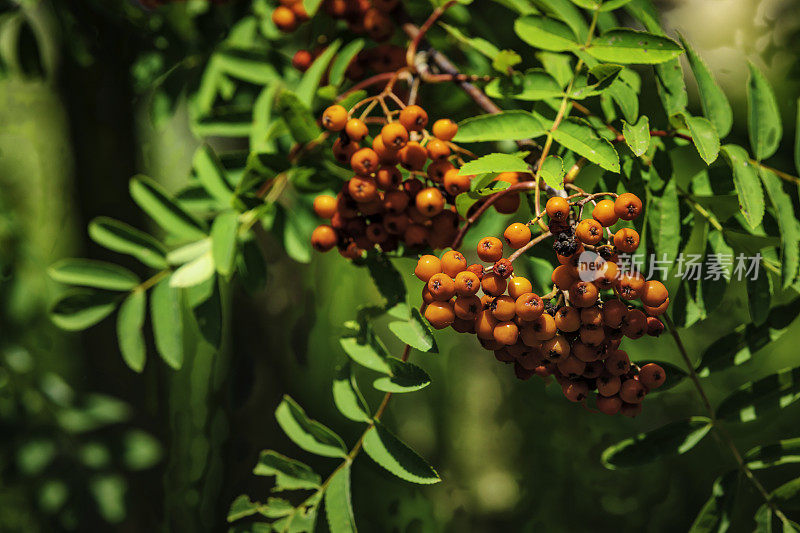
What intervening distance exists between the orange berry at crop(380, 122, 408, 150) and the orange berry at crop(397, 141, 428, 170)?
18 mm

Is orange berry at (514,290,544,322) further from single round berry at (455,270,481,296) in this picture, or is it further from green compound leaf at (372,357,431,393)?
green compound leaf at (372,357,431,393)

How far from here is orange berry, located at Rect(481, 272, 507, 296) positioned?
2.56ft

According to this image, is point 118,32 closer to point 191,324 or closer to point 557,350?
point 557,350

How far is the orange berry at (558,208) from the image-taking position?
0.75 metres

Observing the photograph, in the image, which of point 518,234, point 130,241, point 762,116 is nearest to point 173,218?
point 130,241

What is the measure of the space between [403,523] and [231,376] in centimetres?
105

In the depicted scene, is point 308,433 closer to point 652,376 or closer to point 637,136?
point 652,376

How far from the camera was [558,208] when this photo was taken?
2.45 feet

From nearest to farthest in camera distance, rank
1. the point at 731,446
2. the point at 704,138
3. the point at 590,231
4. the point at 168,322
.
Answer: the point at 590,231, the point at 704,138, the point at 731,446, the point at 168,322

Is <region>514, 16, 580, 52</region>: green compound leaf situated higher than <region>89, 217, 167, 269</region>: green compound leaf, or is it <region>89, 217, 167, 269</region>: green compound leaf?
<region>514, 16, 580, 52</region>: green compound leaf

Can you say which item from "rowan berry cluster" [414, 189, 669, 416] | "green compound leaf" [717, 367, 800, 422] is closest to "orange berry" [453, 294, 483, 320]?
"rowan berry cluster" [414, 189, 669, 416]

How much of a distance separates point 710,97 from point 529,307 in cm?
53

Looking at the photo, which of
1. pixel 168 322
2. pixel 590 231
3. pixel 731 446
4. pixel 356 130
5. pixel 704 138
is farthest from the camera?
pixel 168 322

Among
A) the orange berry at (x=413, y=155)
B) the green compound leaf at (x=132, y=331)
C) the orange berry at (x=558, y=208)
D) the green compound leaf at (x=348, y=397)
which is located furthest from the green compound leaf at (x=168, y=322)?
the orange berry at (x=558, y=208)
